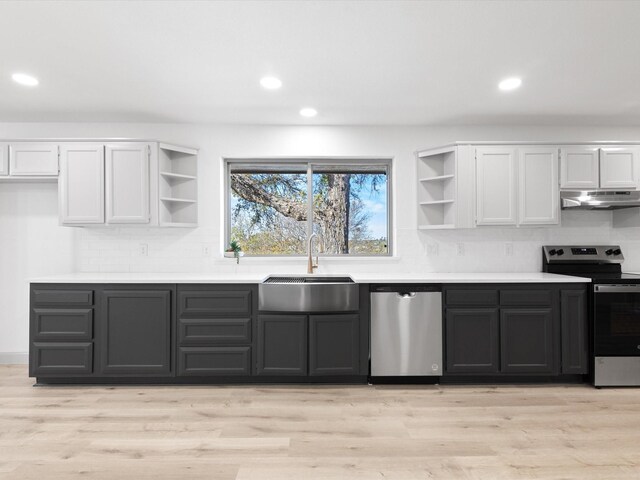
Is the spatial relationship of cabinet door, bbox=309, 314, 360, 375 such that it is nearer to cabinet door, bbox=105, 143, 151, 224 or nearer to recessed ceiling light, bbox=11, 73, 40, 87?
cabinet door, bbox=105, 143, 151, 224

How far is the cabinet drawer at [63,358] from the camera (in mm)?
3318

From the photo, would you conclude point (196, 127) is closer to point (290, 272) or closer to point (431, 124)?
point (290, 272)

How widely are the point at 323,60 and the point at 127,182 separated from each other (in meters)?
2.09

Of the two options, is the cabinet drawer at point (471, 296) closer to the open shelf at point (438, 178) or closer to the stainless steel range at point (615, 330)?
the stainless steel range at point (615, 330)

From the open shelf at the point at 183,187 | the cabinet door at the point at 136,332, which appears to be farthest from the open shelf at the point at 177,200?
the cabinet door at the point at 136,332

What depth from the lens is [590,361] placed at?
337cm

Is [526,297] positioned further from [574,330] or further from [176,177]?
[176,177]

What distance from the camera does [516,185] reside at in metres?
3.71

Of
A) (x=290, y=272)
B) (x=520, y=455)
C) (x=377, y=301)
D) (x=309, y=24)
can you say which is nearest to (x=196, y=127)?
(x=290, y=272)

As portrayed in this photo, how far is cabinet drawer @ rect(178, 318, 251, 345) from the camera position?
3.35m

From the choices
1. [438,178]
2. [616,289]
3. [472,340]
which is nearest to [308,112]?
[438,178]

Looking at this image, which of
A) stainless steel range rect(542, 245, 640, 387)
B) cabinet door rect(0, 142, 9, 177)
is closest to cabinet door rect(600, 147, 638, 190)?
stainless steel range rect(542, 245, 640, 387)

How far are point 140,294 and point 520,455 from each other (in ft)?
9.61

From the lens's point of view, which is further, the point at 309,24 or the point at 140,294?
the point at 140,294
